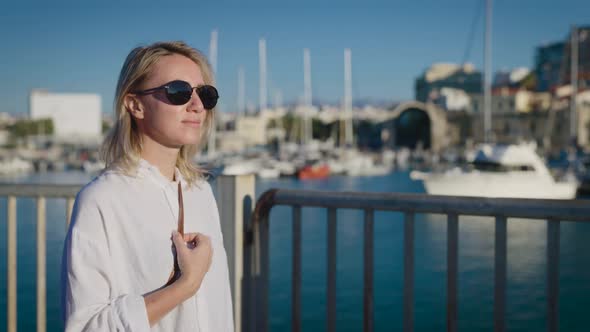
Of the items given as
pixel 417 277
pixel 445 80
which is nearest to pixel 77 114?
pixel 445 80

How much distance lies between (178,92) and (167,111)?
51mm

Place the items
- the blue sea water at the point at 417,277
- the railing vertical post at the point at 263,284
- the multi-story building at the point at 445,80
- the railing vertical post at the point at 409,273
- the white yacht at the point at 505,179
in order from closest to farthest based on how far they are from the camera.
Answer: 1. the railing vertical post at the point at 409,273
2. the railing vertical post at the point at 263,284
3. the blue sea water at the point at 417,277
4. the white yacht at the point at 505,179
5. the multi-story building at the point at 445,80

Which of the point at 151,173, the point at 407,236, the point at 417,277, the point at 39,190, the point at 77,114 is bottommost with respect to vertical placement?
the point at 417,277

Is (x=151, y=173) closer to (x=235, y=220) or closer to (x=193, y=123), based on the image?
(x=193, y=123)

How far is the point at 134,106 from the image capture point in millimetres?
1486

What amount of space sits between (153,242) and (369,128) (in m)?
113

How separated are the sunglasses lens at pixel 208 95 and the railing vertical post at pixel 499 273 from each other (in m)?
1.09

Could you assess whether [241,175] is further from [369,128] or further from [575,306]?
[369,128]

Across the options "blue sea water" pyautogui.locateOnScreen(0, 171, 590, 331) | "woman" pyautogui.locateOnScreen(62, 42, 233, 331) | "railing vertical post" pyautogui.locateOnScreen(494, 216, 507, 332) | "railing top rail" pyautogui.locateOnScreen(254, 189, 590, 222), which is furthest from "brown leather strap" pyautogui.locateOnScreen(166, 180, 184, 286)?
"blue sea water" pyautogui.locateOnScreen(0, 171, 590, 331)

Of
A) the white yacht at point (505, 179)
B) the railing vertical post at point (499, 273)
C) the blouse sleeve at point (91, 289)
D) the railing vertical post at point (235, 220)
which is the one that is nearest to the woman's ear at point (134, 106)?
the blouse sleeve at point (91, 289)

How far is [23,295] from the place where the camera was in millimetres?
12180

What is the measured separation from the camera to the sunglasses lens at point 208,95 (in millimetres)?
1563

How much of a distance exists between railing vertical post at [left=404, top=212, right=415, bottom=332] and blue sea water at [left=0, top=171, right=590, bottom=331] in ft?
28.9

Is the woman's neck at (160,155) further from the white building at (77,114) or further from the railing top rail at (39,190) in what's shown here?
the white building at (77,114)
